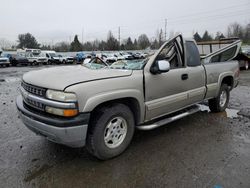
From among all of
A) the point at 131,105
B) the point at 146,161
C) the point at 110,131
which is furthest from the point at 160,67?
the point at 146,161

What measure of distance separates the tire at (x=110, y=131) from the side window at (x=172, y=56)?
1.38 m

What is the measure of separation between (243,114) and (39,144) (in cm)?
489

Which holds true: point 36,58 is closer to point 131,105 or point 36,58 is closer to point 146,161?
point 131,105

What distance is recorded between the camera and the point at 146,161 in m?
3.01

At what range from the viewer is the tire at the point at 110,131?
9.09 ft

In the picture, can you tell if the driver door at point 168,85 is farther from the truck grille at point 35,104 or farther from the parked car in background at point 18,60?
the parked car in background at point 18,60

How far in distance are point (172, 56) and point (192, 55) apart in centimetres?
61

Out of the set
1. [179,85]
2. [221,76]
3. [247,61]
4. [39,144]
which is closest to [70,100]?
[39,144]

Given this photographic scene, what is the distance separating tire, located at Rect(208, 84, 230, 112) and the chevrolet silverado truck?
1138 mm

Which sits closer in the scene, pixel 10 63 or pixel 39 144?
pixel 39 144

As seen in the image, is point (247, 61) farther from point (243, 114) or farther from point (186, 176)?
point (186, 176)

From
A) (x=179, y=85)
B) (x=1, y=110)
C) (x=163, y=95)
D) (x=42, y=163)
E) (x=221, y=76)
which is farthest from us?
(x=1, y=110)

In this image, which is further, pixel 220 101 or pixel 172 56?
pixel 220 101

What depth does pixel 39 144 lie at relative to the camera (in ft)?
11.7
